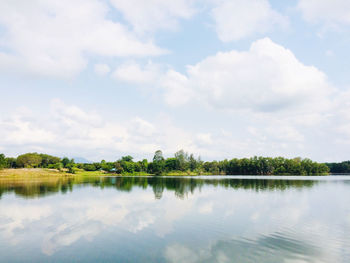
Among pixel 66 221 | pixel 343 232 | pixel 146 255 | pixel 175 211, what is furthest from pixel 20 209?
pixel 343 232

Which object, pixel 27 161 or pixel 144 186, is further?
pixel 27 161

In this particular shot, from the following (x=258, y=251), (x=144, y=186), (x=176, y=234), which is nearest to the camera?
(x=258, y=251)

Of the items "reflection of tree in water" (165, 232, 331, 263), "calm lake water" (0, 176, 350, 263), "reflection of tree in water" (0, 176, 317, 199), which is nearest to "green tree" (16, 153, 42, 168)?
"reflection of tree in water" (0, 176, 317, 199)

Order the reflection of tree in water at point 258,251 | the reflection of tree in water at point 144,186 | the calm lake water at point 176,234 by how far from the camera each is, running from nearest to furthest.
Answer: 1. the reflection of tree in water at point 258,251
2. the calm lake water at point 176,234
3. the reflection of tree in water at point 144,186

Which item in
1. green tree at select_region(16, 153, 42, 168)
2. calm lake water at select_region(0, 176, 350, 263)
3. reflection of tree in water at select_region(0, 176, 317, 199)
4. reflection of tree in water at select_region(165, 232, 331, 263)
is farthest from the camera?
green tree at select_region(16, 153, 42, 168)

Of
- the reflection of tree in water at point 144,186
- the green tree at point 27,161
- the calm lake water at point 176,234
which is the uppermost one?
the green tree at point 27,161

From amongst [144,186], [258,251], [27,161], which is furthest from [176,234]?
[27,161]

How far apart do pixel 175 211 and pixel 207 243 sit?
1269cm

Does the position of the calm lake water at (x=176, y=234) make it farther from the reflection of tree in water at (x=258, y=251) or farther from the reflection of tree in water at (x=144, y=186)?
the reflection of tree in water at (x=144, y=186)

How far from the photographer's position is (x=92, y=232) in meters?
20.6

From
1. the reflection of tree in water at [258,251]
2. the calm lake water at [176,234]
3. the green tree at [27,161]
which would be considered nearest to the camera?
the reflection of tree in water at [258,251]

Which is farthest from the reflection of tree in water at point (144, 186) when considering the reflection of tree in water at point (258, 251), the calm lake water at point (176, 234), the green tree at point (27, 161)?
the green tree at point (27, 161)

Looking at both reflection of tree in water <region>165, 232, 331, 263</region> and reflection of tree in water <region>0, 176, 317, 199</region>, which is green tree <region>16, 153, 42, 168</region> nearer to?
reflection of tree in water <region>0, 176, 317, 199</region>

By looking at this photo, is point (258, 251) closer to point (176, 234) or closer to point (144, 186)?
point (176, 234)
